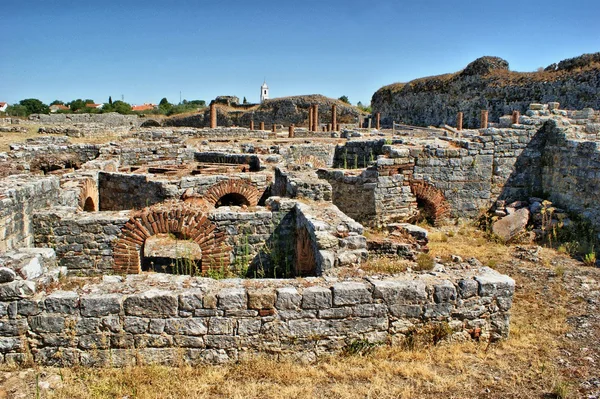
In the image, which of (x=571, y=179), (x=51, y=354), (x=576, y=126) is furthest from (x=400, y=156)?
(x=51, y=354)

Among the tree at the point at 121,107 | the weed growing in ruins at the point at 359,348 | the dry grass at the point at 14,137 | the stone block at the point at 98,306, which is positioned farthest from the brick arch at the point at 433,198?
the tree at the point at 121,107

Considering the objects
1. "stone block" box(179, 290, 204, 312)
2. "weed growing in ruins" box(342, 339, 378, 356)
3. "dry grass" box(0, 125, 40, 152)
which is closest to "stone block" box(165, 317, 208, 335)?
"stone block" box(179, 290, 204, 312)

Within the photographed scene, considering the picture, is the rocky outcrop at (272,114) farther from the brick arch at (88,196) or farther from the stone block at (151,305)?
the stone block at (151,305)

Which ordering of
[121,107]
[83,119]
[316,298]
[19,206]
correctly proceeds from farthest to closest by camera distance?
1. [121,107]
2. [83,119]
3. [19,206]
4. [316,298]

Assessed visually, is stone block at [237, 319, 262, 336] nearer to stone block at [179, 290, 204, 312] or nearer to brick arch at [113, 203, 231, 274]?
stone block at [179, 290, 204, 312]

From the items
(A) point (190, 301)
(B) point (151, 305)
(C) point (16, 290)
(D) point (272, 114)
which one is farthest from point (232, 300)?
(D) point (272, 114)

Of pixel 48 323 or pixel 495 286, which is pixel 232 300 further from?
pixel 495 286

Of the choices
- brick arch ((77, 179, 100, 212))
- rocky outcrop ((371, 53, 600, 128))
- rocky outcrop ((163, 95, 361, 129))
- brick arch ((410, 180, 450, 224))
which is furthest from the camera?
rocky outcrop ((163, 95, 361, 129))

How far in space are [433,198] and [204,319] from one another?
9549 mm

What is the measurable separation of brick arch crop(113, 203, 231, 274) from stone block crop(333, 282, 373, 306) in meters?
3.58

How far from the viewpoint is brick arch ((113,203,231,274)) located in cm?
816

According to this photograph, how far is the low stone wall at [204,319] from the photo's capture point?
195 inches

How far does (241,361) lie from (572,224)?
32.7 ft

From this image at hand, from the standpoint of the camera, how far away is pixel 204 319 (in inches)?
199
